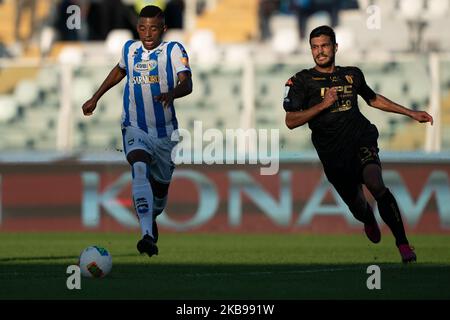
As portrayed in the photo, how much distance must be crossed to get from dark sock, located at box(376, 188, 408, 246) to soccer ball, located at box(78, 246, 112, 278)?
2.54 metres

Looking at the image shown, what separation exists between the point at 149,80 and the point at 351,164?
2.03 m

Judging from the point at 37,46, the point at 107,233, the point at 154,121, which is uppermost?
the point at 37,46

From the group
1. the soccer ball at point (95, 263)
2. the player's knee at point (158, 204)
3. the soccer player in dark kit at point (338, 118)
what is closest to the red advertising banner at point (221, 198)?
the player's knee at point (158, 204)

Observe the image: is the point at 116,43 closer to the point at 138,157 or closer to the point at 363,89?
the point at 138,157

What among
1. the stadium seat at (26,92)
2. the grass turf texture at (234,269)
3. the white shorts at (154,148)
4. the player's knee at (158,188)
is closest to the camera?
the grass turf texture at (234,269)

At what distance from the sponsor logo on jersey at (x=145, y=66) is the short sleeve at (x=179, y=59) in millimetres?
174

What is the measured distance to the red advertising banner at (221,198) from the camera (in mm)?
18266

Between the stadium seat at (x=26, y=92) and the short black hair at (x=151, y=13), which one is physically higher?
the short black hair at (x=151, y=13)

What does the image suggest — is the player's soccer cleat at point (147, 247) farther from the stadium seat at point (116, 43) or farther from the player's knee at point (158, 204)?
the stadium seat at point (116, 43)

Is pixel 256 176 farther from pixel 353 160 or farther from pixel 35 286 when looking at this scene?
pixel 35 286

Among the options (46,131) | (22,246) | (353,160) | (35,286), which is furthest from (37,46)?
(35,286)

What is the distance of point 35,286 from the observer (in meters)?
9.88

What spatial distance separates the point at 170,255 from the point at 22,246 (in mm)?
2641

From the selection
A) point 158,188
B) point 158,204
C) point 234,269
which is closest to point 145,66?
point 158,188
